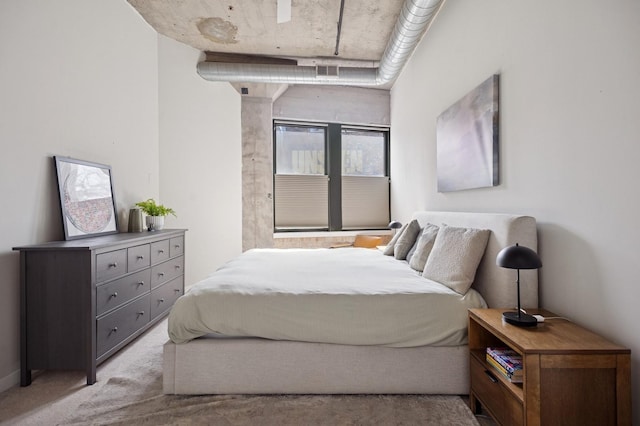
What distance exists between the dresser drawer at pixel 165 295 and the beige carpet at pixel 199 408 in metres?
0.90

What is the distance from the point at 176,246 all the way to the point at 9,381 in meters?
1.64

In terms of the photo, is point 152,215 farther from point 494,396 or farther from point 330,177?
point 494,396

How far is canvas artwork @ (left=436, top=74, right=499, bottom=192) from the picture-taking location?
2.22m

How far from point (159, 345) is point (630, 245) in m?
3.20

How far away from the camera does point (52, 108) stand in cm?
230

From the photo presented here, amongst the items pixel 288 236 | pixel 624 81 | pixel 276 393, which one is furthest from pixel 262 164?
pixel 624 81

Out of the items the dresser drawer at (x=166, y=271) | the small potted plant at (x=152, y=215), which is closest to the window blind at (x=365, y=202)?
the dresser drawer at (x=166, y=271)

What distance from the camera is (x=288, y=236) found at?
5.00 meters

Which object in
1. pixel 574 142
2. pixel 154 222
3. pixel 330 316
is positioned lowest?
pixel 330 316

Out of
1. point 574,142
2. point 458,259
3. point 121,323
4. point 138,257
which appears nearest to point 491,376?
point 458,259

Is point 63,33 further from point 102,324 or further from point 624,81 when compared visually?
point 624,81

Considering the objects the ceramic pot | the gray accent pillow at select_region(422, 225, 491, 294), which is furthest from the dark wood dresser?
the gray accent pillow at select_region(422, 225, 491, 294)

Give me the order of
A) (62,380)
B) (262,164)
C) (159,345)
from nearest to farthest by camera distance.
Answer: (62,380) < (159,345) < (262,164)

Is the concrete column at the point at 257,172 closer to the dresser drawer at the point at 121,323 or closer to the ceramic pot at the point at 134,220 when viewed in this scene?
the ceramic pot at the point at 134,220
